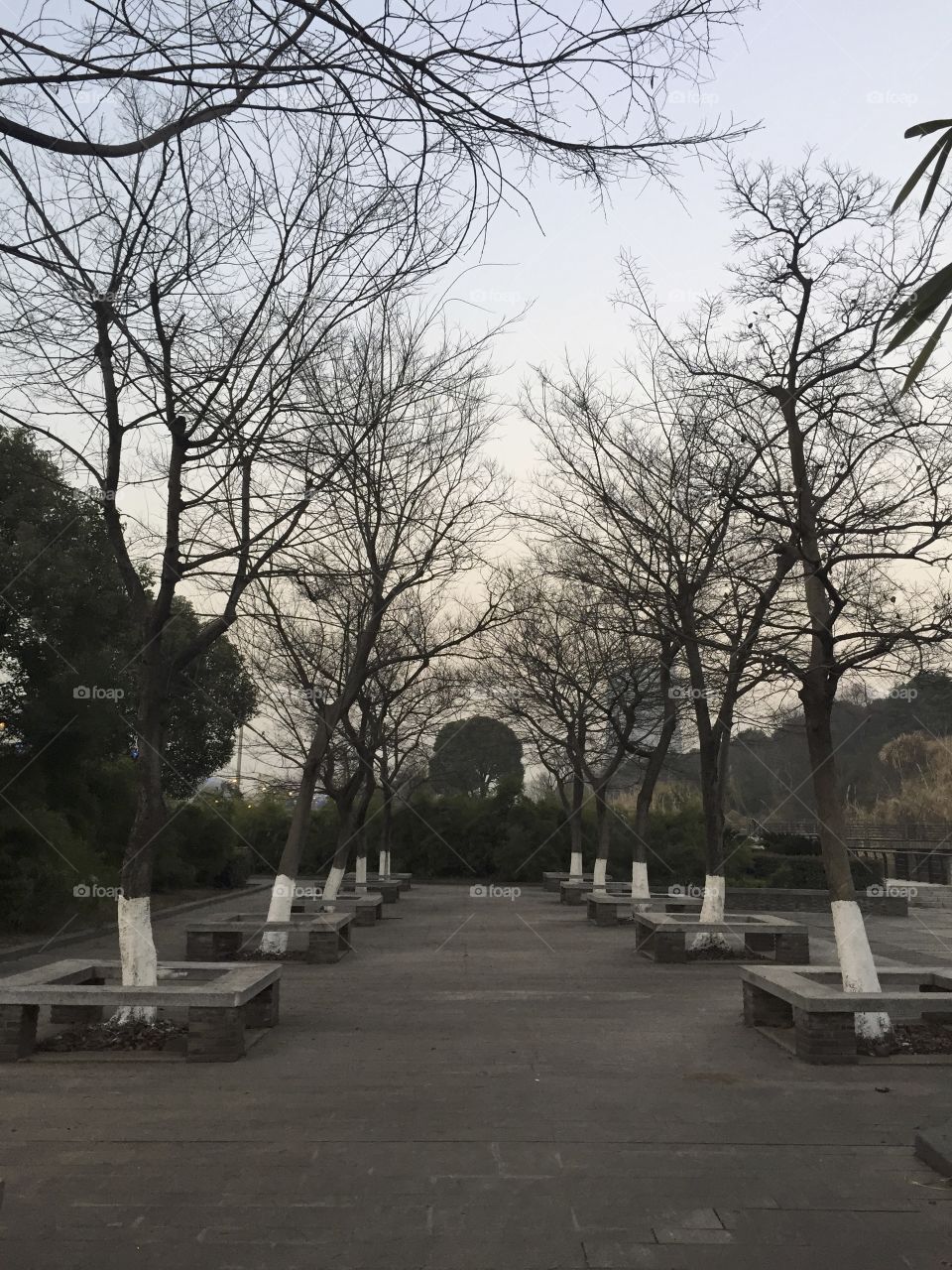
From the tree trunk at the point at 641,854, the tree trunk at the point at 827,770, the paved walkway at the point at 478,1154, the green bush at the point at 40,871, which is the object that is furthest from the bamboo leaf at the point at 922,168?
the tree trunk at the point at 641,854

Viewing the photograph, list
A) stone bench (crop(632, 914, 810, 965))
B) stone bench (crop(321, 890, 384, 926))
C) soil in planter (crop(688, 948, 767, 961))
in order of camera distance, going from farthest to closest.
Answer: stone bench (crop(321, 890, 384, 926))
soil in planter (crop(688, 948, 767, 961))
stone bench (crop(632, 914, 810, 965))

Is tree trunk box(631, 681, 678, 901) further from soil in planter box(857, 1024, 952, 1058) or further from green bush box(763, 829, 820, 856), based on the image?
green bush box(763, 829, 820, 856)

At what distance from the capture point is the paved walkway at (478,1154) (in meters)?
4.23

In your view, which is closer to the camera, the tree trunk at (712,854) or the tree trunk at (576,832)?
the tree trunk at (712,854)

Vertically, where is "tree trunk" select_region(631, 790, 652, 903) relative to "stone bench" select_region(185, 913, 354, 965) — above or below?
above

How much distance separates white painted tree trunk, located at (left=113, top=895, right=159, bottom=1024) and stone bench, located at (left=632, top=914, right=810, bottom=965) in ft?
22.6

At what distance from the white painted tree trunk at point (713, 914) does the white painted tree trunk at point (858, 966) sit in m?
5.24

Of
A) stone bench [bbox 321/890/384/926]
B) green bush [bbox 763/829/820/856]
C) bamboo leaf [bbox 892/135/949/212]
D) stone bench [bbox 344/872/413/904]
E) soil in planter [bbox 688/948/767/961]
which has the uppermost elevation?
bamboo leaf [bbox 892/135/949/212]

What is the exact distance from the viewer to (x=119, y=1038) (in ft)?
26.0

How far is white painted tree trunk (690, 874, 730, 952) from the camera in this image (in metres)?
13.6

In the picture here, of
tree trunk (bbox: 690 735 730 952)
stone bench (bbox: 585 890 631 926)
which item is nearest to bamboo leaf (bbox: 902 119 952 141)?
tree trunk (bbox: 690 735 730 952)

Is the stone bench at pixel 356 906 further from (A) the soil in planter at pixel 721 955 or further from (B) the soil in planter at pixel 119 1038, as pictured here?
(B) the soil in planter at pixel 119 1038

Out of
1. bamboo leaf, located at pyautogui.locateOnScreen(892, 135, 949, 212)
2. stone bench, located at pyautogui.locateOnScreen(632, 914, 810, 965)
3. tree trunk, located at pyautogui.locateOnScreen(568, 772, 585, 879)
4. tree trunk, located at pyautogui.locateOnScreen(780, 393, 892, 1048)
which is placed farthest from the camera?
tree trunk, located at pyautogui.locateOnScreen(568, 772, 585, 879)

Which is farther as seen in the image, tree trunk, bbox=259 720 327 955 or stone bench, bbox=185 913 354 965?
tree trunk, bbox=259 720 327 955
